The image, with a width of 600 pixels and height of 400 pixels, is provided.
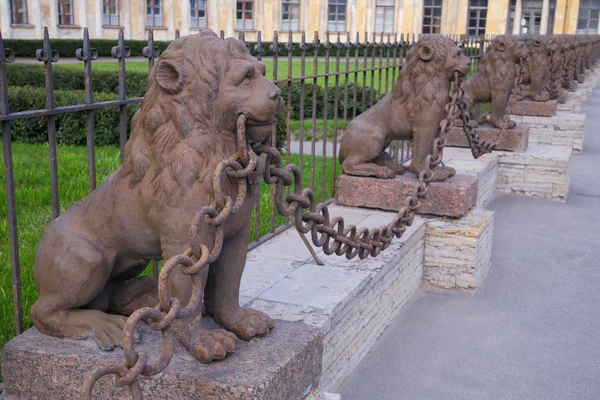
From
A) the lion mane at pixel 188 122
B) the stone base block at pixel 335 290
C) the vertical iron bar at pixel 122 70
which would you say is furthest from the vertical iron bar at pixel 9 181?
the stone base block at pixel 335 290

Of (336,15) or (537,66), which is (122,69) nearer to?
(537,66)

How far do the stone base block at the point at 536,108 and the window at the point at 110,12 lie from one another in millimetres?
32314

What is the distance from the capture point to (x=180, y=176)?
222 centimetres

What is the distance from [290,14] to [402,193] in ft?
137

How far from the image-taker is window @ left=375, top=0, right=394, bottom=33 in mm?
45656

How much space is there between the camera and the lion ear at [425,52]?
15.1 feet

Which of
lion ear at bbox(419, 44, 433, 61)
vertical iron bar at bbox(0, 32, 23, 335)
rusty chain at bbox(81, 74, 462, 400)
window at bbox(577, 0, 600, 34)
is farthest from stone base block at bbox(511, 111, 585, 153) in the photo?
window at bbox(577, 0, 600, 34)

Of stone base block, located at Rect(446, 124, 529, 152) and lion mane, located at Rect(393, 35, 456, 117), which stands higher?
lion mane, located at Rect(393, 35, 456, 117)

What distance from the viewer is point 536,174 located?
25.0ft

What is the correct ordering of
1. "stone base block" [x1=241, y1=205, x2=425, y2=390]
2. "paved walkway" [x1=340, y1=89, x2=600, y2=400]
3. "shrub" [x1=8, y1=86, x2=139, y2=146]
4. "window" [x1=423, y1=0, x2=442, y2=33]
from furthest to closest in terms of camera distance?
"window" [x1=423, y1=0, x2=442, y2=33] → "shrub" [x1=8, y1=86, x2=139, y2=146] → "paved walkway" [x1=340, y1=89, x2=600, y2=400] → "stone base block" [x1=241, y1=205, x2=425, y2=390]

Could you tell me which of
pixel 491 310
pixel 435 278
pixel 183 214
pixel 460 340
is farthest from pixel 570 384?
pixel 183 214

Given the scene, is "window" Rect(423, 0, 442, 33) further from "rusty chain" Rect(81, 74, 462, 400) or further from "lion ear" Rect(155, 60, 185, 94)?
"lion ear" Rect(155, 60, 185, 94)

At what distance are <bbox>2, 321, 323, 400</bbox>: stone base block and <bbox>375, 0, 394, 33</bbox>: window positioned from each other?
147 ft

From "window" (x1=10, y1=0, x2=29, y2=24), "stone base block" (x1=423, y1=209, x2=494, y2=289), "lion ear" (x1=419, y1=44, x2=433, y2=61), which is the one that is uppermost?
"window" (x1=10, y1=0, x2=29, y2=24)
